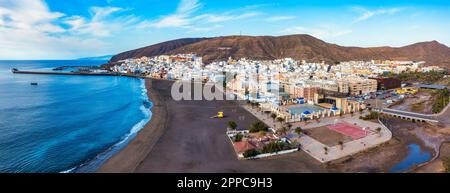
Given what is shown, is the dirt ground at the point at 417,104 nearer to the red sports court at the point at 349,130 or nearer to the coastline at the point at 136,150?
the red sports court at the point at 349,130

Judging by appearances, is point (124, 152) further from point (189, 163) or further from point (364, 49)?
point (364, 49)

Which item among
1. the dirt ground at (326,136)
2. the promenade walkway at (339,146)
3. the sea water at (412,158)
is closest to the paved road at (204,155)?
the promenade walkway at (339,146)

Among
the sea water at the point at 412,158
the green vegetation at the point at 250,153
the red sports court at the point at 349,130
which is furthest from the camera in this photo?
Answer: the red sports court at the point at 349,130

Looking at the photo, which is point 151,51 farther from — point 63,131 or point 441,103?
point 441,103

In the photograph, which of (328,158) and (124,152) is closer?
(328,158)

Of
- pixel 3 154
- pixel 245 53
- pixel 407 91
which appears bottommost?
pixel 3 154

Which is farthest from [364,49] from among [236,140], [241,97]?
[236,140]

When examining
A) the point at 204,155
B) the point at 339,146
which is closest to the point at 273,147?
the point at 204,155
